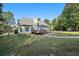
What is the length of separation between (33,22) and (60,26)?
1.87 feet

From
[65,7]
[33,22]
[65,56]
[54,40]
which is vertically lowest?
[65,56]

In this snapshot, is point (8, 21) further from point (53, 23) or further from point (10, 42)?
point (53, 23)

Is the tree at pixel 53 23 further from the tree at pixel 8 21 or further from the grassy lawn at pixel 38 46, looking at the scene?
the tree at pixel 8 21

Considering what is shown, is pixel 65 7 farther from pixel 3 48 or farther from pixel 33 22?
pixel 3 48

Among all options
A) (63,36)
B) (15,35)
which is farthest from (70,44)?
(15,35)

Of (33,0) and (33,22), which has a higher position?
(33,0)

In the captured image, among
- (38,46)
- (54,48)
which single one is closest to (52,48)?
(54,48)

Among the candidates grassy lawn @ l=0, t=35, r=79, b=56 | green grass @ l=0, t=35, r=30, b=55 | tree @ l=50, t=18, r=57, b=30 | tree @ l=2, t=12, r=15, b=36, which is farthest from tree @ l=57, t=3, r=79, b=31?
tree @ l=2, t=12, r=15, b=36

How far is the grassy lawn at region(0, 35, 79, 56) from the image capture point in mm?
4852

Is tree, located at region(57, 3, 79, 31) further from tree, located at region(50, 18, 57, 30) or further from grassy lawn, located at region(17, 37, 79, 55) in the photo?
grassy lawn, located at region(17, 37, 79, 55)

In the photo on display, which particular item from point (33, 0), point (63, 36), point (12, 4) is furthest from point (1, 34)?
point (63, 36)

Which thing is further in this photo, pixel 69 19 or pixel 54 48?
pixel 69 19

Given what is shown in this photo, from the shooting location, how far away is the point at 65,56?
15.8ft

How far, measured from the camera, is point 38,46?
16.1ft
